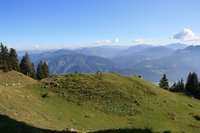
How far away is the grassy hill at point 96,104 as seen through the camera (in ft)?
141

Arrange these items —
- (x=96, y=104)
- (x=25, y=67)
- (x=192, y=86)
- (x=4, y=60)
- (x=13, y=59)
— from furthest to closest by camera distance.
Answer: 1. (x=25, y=67)
2. (x=192, y=86)
3. (x=13, y=59)
4. (x=4, y=60)
5. (x=96, y=104)

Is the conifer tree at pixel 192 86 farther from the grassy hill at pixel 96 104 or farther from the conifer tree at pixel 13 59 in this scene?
the conifer tree at pixel 13 59

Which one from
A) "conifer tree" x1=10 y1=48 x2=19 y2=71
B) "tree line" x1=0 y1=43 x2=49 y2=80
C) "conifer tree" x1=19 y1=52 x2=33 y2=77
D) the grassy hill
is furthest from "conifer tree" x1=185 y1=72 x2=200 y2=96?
"conifer tree" x1=10 y1=48 x2=19 y2=71

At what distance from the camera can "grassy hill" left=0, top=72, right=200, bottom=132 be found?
42.9m

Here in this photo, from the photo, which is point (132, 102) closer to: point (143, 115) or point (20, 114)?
point (143, 115)

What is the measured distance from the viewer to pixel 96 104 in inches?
2164

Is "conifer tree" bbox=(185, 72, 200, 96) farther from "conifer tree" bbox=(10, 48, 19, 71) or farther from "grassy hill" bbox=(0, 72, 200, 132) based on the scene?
"conifer tree" bbox=(10, 48, 19, 71)

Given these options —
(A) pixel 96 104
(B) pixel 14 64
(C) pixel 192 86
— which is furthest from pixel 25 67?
(C) pixel 192 86

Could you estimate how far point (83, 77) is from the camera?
2753 inches

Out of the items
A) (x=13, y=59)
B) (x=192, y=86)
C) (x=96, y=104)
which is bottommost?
(x=192, y=86)

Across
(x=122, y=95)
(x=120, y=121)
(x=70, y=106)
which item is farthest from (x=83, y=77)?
(x=120, y=121)

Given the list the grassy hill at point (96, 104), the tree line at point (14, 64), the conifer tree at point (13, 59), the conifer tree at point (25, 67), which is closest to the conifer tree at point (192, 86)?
the grassy hill at point (96, 104)

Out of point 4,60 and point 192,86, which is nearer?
point 4,60

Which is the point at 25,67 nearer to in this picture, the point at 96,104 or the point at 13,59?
the point at 13,59
